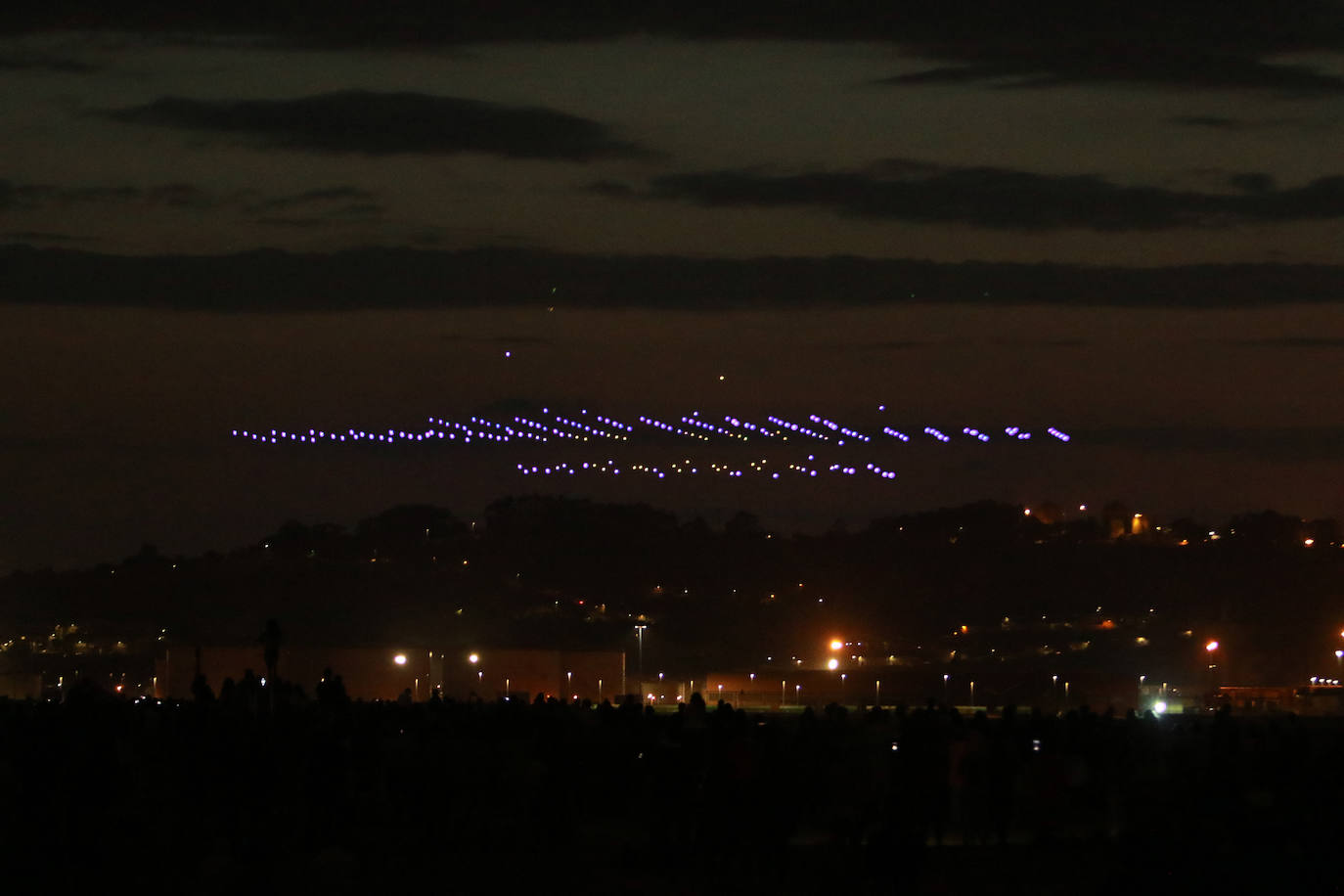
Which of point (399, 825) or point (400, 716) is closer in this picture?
point (399, 825)

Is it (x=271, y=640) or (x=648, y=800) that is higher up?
(x=271, y=640)

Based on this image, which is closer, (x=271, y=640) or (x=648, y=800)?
(x=648, y=800)

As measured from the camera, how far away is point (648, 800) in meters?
21.3

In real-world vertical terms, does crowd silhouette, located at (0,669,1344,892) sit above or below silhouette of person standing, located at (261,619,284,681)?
below

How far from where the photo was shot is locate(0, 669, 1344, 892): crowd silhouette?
1778cm

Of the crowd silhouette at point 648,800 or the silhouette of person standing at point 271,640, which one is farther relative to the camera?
the silhouette of person standing at point 271,640

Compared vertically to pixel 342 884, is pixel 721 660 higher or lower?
higher

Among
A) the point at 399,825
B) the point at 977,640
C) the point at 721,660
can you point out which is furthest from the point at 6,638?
the point at 399,825

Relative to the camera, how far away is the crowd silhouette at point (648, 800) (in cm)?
1778

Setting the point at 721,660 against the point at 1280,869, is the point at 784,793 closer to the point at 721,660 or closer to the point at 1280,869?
the point at 1280,869

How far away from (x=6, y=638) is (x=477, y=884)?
10415 cm

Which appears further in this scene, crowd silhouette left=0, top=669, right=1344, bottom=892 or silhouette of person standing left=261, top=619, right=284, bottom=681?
silhouette of person standing left=261, top=619, right=284, bottom=681

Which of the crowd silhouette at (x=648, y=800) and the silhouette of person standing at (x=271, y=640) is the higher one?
the silhouette of person standing at (x=271, y=640)

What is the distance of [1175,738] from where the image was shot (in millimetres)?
28672
